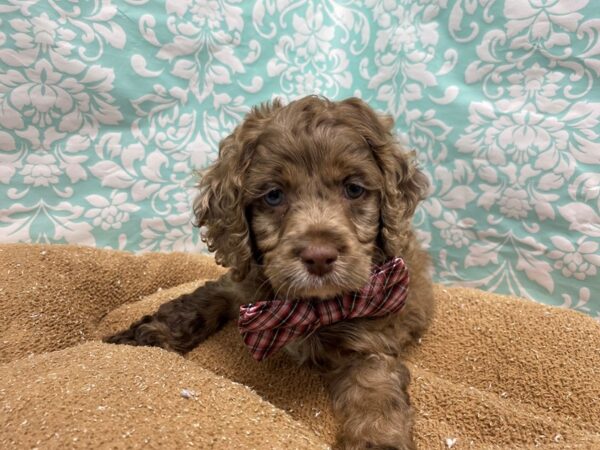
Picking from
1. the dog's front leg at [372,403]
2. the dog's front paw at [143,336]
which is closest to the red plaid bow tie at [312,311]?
the dog's front leg at [372,403]

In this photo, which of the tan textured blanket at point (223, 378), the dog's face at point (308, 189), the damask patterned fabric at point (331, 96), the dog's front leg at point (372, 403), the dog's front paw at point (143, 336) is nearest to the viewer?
the tan textured blanket at point (223, 378)

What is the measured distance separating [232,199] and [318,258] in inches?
16.9

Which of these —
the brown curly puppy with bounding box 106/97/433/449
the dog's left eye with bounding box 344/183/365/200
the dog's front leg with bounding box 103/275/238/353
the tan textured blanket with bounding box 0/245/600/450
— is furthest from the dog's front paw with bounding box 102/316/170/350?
the dog's left eye with bounding box 344/183/365/200

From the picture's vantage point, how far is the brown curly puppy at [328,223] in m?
1.65

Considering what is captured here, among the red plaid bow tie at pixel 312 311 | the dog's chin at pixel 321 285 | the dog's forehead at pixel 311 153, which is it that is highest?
the dog's forehead at pixel 311 153

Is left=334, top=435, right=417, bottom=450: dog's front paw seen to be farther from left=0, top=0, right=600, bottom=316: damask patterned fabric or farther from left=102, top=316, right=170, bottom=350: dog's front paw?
left=0, top=0, right=600, bottom=316: damask patterned fabric

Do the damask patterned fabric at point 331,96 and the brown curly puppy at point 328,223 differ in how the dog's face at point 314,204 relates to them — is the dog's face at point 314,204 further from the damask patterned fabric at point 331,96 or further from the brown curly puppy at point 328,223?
the damask patterned fabric at point 331,96

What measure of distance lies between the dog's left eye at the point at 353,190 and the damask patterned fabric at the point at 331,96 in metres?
1.19

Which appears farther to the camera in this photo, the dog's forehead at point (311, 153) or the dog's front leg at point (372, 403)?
the dog's forehead at point (311, 153)

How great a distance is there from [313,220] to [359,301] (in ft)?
1.09

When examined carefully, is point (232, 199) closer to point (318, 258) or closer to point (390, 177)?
point (318, 258)

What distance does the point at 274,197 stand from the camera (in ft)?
6.10

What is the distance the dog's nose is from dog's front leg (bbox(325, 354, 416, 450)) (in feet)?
1.38

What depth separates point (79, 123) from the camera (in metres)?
2.90
